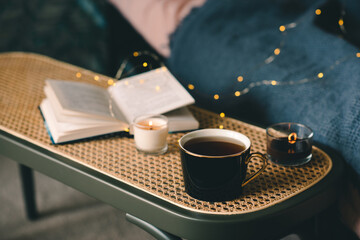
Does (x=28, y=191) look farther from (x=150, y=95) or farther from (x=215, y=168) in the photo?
(x=215, y=168)

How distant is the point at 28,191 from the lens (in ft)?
4.21

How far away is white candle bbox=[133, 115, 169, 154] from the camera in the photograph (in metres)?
0.78

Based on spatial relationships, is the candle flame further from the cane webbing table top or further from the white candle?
the white candle

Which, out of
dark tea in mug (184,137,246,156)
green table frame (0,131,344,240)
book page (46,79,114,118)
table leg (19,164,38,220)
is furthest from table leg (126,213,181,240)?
table leg (19,164,38,220)

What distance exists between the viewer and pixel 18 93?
1.09 m

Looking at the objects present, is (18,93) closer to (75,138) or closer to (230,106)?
(75,138)

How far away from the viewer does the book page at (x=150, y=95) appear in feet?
2.89

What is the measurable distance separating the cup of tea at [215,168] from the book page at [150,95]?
208 millimetres

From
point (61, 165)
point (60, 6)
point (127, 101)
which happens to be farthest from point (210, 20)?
point (60, 6)

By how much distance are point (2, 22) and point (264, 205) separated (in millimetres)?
1874

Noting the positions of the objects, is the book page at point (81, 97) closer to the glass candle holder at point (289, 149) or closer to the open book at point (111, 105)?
the open book at point (111, 105)

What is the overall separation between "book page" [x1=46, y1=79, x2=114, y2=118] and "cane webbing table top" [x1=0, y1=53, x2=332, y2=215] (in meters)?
0.07

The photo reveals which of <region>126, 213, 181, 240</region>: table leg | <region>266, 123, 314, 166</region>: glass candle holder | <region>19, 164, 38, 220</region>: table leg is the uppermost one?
<region>266, 123, 314, 166</region>: glass candle holder

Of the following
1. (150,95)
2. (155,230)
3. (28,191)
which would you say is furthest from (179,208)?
(28,191)
